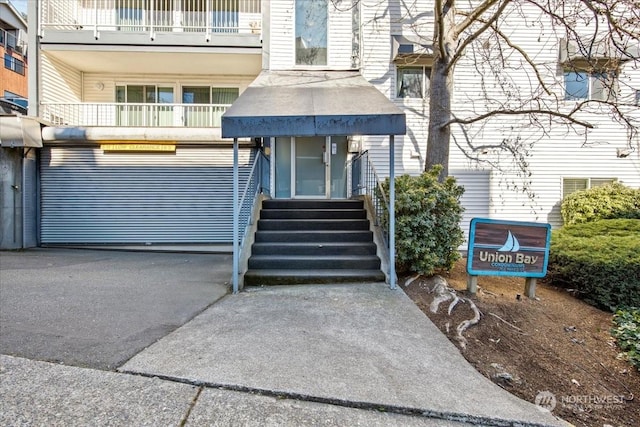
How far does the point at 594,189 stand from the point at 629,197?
2.38 ft

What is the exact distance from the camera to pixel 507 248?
16.2 ft

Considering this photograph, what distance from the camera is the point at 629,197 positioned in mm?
8578

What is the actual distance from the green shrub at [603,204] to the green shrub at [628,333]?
4.89 meters

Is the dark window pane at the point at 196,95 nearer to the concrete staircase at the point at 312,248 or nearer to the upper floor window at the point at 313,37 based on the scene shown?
the upper floor window at the point at 313,37

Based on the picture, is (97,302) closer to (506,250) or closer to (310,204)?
(310,204)

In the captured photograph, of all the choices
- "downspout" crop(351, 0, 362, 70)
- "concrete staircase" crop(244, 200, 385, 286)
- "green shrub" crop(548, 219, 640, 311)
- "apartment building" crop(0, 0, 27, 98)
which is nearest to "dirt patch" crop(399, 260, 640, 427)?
"green shrub" crop(548, 219, 640, 311)

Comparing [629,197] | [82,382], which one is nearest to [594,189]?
[629,197]

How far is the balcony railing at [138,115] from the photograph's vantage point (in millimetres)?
10477

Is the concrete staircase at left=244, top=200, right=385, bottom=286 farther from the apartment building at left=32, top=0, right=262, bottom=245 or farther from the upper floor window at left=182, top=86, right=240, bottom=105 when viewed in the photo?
the upper floor window at left=182, top=86, right=240, bottom=105

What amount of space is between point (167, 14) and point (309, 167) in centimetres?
689

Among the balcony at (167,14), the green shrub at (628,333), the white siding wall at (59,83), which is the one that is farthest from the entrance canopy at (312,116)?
the white siding wall at (59,83)

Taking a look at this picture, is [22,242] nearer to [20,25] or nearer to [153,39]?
[153,39]

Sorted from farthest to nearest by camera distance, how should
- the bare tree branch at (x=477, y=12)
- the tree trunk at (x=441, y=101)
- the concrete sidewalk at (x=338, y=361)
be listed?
the tree trunk at (x=441, y=101) → the bare tree branch at (x=477, y=12) → the concrete sidewalk at (x=338, y=361)

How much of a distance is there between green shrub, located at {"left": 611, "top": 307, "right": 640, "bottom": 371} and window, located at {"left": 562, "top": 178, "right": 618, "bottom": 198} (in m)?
6.01
